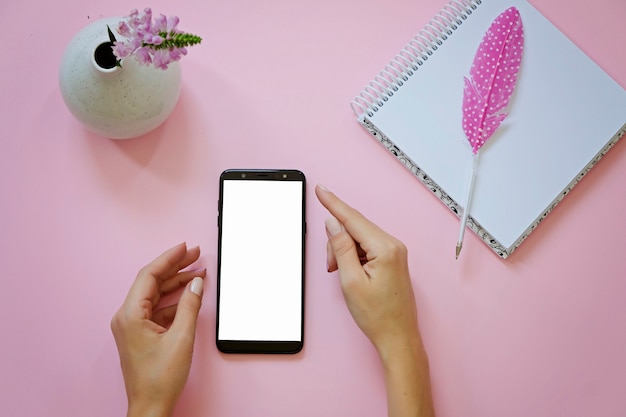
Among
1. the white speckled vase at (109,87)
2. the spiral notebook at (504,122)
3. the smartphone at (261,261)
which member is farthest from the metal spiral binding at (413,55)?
the white speckled vase at (109,87)

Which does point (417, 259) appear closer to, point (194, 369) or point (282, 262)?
point (282, 262)

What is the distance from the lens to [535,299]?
0.75m

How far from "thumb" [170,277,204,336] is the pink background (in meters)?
0.05

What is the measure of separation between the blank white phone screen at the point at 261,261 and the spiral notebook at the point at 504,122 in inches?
6.3

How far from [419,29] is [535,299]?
1.30 feet

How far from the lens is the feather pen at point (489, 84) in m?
0.73

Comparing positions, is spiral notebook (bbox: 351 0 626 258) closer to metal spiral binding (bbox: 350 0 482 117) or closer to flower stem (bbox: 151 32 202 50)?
metal spiral binding (bbox: 350 0 482 117)

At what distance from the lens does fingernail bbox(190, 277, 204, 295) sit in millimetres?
672

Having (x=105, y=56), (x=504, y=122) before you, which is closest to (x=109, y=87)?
(x=105, y=56)

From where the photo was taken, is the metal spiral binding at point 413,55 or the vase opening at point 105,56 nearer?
the vase opening at point 105,56

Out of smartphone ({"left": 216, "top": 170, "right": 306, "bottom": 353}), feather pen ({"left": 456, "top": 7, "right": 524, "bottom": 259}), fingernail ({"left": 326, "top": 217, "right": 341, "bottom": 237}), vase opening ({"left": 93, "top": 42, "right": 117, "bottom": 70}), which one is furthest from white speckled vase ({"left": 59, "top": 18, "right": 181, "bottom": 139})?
feather pen ({"left": 456, "top": 7, "right": 524, "bottom": 259})

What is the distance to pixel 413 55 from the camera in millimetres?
754

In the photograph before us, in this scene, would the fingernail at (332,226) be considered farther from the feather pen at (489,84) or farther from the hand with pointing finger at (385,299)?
the feather pen at (489,84)

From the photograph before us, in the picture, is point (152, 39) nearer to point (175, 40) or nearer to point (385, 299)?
point (175, 40)
